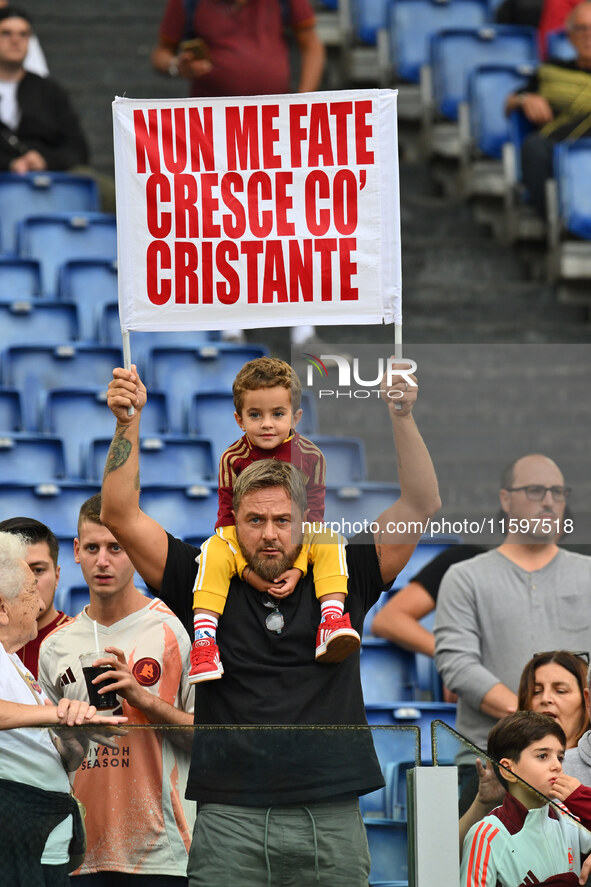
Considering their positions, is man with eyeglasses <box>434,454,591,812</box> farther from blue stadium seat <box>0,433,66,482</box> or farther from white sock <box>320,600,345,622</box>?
blue stadium seat <box>0,433,66,482</box>

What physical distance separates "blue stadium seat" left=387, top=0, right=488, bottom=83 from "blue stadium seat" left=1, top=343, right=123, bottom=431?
3.32 metres

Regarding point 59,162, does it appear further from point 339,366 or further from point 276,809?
point 276,809

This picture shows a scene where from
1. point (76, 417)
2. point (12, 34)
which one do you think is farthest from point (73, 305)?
point (12, 34)

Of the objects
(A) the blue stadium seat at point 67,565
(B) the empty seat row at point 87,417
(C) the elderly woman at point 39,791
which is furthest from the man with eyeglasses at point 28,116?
(C) the elderly woman at point 39,791

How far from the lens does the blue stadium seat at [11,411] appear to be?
683cm

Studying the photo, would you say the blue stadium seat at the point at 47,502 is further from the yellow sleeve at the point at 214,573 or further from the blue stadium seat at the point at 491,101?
the blue stadium seat at the point at 491,101

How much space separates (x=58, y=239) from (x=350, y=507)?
12.8 ft

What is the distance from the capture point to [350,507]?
438 centimetres

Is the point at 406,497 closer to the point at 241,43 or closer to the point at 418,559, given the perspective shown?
the point at 418,559

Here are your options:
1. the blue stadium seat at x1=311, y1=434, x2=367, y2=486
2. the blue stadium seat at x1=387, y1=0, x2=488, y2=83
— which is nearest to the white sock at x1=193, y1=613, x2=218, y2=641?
the blue stadium seat at x1=311, y1=434, x2=367, y2=486

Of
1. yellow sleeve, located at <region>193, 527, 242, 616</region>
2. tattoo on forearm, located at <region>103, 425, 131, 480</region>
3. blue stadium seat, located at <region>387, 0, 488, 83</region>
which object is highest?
blue stadium seat, located at <region>387, 0, 488, 83</region>

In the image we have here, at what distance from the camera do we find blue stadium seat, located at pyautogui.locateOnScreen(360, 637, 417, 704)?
5449mm

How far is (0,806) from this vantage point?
3158 mm

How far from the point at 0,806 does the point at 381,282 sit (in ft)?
5.87
